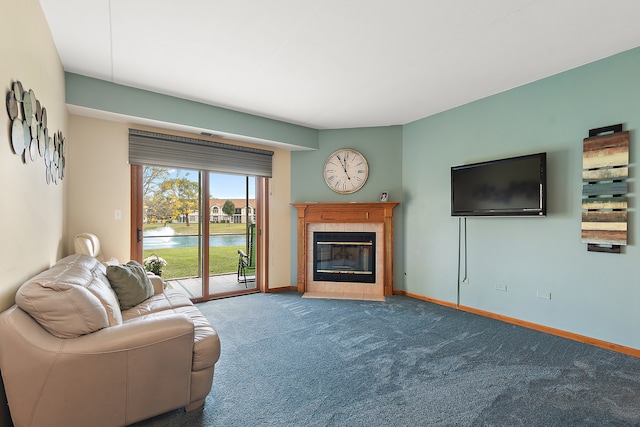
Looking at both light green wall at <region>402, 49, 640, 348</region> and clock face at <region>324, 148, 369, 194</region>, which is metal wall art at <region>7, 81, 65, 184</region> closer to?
clock face at <region>324, 148, 369, 194</region>

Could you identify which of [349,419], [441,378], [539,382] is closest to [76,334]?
[349,419]

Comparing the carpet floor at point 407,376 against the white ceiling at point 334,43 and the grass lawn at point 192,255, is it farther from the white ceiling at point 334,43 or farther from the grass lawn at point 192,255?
the white ceiling at point 334,43

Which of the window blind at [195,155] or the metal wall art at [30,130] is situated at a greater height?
the window blind at [195,155]

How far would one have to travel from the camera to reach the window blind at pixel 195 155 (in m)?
3.58

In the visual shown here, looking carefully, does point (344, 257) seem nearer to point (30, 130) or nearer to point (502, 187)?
point (502, 187)

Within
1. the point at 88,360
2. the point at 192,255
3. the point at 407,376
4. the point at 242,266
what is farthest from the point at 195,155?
the point at 407,376

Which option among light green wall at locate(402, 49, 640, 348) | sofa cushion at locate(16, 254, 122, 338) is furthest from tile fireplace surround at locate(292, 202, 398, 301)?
sofa cushion at locate(16, 254, 122, 338)

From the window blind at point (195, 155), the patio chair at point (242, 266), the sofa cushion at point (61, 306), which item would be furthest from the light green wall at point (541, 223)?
the sofa cushion at point (61, 306)

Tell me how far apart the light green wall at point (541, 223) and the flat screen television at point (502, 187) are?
0.18 m

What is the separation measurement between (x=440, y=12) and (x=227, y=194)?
338 centimetres

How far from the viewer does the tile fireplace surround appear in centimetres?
446

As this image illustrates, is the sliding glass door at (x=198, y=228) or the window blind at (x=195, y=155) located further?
the sliding glass door at (x=198, y=228)

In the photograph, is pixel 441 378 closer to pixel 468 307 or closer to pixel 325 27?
pixel 468 307

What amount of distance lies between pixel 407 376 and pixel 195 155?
3.48 m
